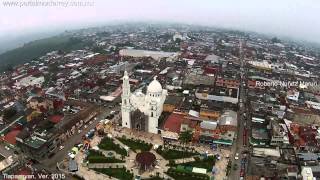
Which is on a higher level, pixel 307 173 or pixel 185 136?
pixel 185 136

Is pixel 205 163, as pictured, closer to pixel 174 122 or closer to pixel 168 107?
pixel 174 122

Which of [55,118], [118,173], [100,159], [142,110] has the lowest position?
[118,173]

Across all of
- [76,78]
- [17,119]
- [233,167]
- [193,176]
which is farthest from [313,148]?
[76,78]

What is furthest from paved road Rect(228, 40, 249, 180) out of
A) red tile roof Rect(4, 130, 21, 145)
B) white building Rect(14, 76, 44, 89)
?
white building Rect(14, 76, 44, 89)

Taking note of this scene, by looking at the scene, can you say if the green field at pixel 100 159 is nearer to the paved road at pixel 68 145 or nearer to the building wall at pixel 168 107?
the paved road at pixel 68 145

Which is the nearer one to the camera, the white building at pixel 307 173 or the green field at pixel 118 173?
the white building at pixel 307 173

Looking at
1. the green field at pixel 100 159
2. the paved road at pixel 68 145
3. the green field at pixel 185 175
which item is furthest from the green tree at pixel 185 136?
the paved road at pixel 68 145

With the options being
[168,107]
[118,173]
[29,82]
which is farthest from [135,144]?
[29,82]
